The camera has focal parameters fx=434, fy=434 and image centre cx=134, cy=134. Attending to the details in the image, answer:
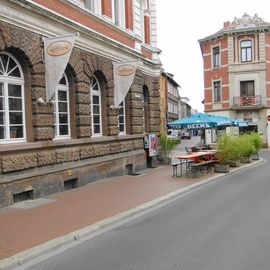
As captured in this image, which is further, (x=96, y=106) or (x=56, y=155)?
(x=96, y=106)

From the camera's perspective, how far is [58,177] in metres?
12.9

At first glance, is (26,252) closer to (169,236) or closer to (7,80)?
(169,236)

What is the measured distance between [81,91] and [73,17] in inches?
97.0

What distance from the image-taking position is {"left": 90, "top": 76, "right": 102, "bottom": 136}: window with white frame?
16312 mm

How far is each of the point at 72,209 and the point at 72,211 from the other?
0.26 m

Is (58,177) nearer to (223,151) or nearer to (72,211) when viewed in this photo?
(72,211)

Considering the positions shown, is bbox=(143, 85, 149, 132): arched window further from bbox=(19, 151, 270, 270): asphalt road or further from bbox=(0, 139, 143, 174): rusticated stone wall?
bbox=(19, 151, 270, 270): asphalt road

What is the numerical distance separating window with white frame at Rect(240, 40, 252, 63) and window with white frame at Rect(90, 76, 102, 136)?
28.9m

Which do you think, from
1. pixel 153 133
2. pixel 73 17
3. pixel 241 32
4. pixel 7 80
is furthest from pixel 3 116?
pixel 241 32

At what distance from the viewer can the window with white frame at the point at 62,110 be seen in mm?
13680

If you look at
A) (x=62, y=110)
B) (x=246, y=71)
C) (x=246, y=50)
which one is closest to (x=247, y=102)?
(x=246, y=71)

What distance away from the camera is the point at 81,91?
14.5 meters

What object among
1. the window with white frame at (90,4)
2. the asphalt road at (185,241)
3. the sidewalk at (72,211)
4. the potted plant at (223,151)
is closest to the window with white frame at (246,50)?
the potted plant at (223,151)

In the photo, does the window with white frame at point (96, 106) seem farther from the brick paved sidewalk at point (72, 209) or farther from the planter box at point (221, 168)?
the planter box at point (221, 168)
